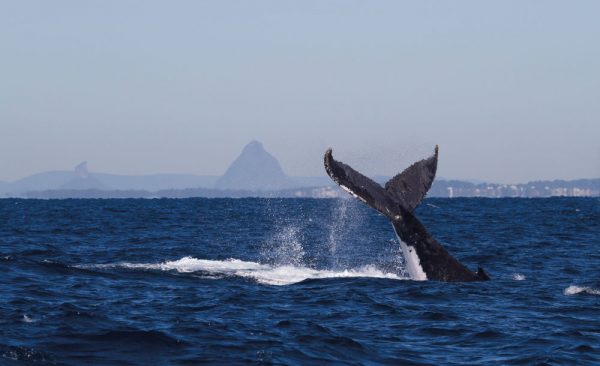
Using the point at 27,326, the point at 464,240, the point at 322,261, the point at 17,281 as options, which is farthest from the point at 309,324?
the point at 464,240

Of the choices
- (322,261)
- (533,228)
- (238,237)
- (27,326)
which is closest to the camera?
(27,326)

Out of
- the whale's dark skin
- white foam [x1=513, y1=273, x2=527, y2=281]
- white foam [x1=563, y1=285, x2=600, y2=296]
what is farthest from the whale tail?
white foam [x1=513, y1=273, x2=527, y2=281]

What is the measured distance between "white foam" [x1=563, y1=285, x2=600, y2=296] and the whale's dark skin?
1752 millimetres

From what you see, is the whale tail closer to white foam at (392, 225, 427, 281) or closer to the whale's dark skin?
the whale's dark skin

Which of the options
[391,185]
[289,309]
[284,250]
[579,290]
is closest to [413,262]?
[391,185]

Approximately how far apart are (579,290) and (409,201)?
11.8 ft

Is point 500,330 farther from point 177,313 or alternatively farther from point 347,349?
point 177,313

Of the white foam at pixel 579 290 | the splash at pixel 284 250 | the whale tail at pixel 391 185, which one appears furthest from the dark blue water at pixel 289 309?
the whale tail at pixel 391 185

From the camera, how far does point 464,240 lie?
31.9 metres

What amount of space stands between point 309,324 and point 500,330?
2.60 metres

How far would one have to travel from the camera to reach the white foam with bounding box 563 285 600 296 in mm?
16203

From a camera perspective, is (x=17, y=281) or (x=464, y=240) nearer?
(x=17, y=281)

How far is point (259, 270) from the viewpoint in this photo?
2033 centimetres

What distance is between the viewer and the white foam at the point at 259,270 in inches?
740
